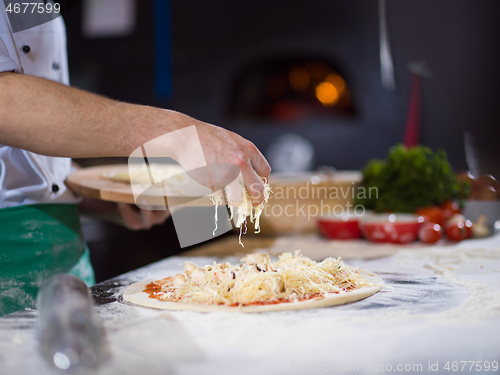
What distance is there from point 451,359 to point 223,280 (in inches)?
21.1

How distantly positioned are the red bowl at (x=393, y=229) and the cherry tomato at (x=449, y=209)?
16 centimetres

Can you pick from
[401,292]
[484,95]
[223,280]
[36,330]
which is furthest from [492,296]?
[484,95]

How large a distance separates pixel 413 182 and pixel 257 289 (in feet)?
4.18

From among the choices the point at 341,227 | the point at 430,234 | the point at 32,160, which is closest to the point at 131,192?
the point at 32,160

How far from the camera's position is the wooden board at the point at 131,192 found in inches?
49.7

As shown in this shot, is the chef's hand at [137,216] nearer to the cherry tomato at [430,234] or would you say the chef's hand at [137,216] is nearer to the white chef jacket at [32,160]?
the white chef jacket at [32,160]

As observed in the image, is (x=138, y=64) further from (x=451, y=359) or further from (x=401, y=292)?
(x=451, y=359)

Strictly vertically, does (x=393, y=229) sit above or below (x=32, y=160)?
below

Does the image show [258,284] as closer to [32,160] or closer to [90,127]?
[90,127]

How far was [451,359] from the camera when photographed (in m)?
0.73

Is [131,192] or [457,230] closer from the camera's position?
[131,192]

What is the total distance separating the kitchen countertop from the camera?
702 millimetres

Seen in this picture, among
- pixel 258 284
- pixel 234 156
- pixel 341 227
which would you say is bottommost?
pixel 341 227

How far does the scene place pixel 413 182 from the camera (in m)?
2.03
